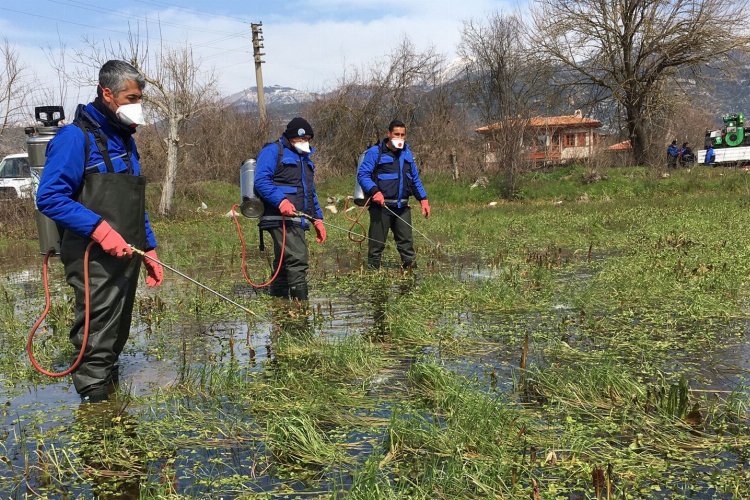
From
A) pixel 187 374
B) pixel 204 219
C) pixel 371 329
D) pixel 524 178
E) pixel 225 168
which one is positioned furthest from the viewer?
pixel 225 168

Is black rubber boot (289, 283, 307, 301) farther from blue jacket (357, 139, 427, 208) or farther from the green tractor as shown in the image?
the green tractor

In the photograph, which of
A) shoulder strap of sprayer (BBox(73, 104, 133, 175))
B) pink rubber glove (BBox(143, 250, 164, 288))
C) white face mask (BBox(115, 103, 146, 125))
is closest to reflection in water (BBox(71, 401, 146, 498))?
pink rubber glove (BBox(143, 250, 164, 288))

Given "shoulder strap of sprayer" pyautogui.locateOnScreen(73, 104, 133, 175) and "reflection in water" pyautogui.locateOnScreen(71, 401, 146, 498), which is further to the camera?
"shoulder strap of sprayer" pyautogui.locateOnScreen(73, 104, 133, 175)

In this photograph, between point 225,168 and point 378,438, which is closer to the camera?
point 378,438

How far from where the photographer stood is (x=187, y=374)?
186 inches

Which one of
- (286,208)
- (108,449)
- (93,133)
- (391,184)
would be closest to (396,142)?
(391,184)

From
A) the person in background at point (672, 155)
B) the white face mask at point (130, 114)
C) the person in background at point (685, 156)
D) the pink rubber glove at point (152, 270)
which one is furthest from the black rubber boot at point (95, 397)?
the person in background at point (685, 156)

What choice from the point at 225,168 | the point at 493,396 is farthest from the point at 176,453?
the point at 225,168

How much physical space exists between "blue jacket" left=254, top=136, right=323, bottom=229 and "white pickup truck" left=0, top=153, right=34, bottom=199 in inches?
547

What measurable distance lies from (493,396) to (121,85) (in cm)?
293

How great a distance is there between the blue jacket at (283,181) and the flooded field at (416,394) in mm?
1040

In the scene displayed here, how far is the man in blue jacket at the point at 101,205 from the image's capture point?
3984mm

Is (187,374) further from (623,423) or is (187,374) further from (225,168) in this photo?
(225,168)

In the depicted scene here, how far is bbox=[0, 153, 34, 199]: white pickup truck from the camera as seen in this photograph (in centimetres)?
1858
